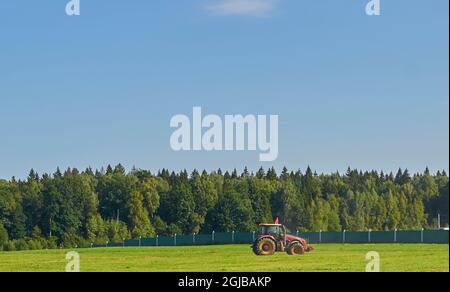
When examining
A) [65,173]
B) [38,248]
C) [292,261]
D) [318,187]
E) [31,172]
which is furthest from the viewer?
[31,172]

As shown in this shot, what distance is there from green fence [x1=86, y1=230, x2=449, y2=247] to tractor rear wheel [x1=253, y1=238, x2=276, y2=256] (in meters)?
18.1

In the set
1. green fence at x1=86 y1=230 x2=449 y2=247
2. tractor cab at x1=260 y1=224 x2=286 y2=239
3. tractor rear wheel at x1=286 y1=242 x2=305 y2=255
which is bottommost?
green fence at x1=86 y1=230 x2=449 y2=247

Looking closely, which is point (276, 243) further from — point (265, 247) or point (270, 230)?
point (270, 230)

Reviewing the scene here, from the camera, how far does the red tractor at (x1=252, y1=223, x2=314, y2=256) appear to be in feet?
141

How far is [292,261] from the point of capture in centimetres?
3612

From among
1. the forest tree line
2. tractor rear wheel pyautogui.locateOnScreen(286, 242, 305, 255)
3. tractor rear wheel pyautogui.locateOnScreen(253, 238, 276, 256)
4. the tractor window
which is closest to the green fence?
the forest tree line

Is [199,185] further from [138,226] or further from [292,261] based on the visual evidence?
[292,261]

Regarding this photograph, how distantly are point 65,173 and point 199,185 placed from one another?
20.4 metres

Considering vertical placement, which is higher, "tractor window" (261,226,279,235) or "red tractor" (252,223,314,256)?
"tractor window" (261,226,279,235)

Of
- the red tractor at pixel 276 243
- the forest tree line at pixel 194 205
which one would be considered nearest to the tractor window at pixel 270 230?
the red tractor at pixel 276 243

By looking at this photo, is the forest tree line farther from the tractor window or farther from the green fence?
the tractor window

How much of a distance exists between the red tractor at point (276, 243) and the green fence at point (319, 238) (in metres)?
16.8

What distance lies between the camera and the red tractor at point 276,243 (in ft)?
141

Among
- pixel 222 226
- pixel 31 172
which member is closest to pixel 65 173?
pixel 31 172
